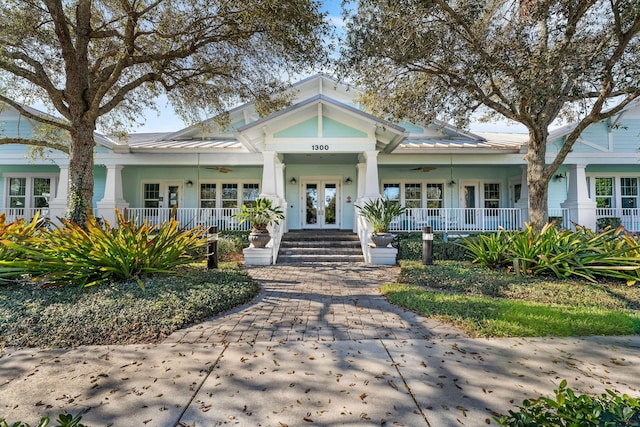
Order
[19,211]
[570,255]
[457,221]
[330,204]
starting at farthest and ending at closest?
[330,204] → [19,211] → [457,221] → [570,255]

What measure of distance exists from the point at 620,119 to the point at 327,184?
39.0 feet

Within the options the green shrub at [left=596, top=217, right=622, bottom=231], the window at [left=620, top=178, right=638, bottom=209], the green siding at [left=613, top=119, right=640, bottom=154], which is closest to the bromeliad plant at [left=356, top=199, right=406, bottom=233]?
the green shrub at [left=596, top=217, right=622, bottom=231]

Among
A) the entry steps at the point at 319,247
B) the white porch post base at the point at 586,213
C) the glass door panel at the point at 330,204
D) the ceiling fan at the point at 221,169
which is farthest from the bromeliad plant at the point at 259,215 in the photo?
the white porch post base at the point at 586,213

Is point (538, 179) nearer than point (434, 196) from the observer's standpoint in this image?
Yes

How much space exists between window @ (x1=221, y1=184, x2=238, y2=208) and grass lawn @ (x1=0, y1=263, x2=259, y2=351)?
390 inches

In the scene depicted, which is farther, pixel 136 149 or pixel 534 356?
pixel 136 149

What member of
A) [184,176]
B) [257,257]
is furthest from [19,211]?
[257,257]

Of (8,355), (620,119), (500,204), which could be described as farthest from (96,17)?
(620,119)

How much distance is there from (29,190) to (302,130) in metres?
12.5

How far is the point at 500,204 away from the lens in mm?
15523

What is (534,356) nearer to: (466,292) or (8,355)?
(466,292)

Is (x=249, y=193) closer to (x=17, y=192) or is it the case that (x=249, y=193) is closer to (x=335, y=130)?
(x=335, y=130)

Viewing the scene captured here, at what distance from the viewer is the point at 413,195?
617 inches

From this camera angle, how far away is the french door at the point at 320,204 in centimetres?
1505
